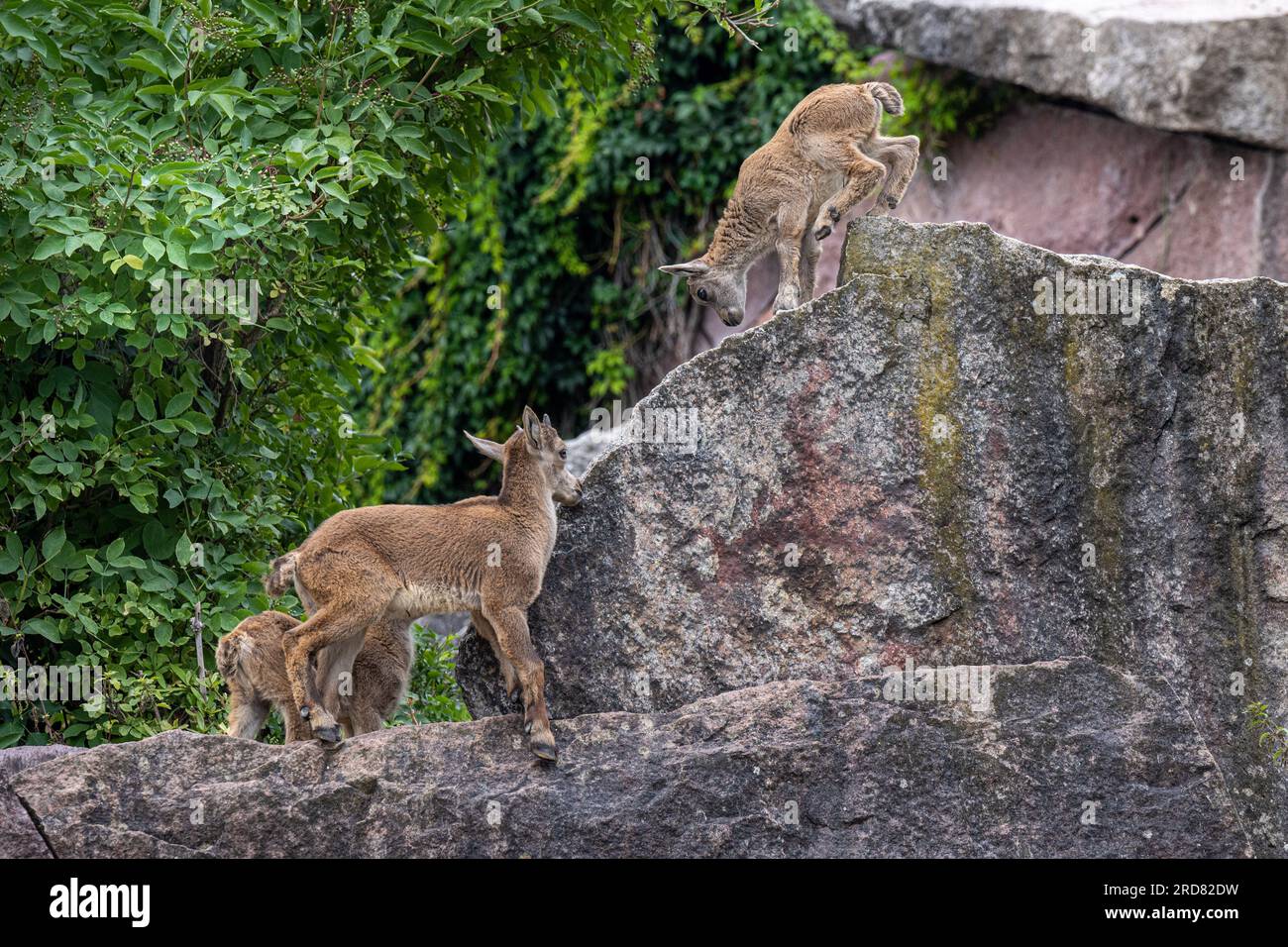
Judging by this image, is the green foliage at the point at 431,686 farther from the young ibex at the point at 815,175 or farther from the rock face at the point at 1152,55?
the rock face at the point at 1152,55

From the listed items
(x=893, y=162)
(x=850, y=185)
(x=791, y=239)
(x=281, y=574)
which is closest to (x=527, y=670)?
(x=281, y=574)

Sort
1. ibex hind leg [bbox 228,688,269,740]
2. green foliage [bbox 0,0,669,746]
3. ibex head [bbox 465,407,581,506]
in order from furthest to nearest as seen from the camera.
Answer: green foliage [bbox 0,0,669,746] → ibex hind leg [bbox 228,688,269,740] → ibex head [bbox 465,407,581,506]

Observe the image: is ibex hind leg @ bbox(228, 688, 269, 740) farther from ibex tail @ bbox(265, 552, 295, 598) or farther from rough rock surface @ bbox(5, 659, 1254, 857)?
rough rock surface @ bbox(5, 659, 1254, 857)

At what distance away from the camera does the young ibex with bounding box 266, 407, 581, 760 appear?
7043 mm

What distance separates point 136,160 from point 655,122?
9.07 metres

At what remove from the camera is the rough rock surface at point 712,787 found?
22.0ft

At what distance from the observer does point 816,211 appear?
894cm

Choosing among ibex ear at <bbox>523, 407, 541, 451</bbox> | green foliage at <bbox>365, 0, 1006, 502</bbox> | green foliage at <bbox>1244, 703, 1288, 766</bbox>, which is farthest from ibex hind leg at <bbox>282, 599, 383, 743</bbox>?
green foliage at <bbox>365, 0, 1006, 502</bbox>

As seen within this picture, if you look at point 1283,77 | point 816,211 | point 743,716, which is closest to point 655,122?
point 1283,77

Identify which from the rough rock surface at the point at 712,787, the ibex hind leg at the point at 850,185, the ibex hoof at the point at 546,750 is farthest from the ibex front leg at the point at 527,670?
the ibex hind leg at the point at 850,185

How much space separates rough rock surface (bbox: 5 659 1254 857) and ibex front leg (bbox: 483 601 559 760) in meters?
0.10

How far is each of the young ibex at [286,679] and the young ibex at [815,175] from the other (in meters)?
2.76

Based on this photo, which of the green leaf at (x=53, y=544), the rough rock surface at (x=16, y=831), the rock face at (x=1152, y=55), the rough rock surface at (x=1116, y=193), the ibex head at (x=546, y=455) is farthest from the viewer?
the rough rock surface at (x=1116, y=193)

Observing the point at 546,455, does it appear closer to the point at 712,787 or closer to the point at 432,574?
the point at 432,574
